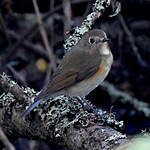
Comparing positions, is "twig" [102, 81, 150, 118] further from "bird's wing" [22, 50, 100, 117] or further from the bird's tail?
the bird's tail

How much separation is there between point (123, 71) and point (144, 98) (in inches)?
21.4

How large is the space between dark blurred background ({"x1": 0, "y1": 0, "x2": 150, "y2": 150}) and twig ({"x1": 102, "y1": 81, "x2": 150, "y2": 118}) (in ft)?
0.13

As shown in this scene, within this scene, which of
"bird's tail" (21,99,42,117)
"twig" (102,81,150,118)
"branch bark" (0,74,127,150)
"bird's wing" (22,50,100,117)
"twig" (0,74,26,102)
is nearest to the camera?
"branch bark" (0,74,127,150)

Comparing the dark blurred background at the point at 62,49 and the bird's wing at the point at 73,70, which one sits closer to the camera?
the bird's wing at the point at 73,70

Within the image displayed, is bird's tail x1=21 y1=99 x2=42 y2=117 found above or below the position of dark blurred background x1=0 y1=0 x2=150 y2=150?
below

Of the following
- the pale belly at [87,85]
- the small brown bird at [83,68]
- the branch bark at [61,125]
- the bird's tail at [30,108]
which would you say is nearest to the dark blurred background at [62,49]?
the small brown bird at [83,68]

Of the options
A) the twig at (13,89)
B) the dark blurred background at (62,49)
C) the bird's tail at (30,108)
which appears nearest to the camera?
the bird's tail at (30,108)

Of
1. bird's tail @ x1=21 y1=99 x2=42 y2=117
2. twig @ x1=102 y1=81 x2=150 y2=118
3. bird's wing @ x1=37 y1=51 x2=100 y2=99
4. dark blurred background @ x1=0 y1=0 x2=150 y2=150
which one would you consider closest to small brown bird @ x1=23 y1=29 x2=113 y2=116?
bird's wing @ x1=37 y1=51 x2=100 y2=99

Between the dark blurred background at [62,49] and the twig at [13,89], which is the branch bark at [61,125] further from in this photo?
the dark blurred background at [62,49]

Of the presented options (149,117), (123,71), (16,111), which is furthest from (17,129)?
(123,71)

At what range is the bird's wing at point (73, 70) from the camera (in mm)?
4242

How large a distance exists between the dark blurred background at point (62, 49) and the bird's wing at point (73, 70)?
5.63 feet

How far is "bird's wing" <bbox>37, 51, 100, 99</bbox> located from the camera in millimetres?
4242

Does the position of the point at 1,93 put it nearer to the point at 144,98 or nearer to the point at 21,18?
the point at 144,98
